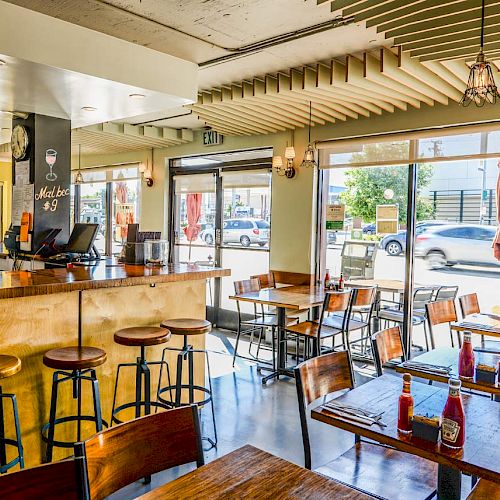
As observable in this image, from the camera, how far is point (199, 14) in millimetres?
3330

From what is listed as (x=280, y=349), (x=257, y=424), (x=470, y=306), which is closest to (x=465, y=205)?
(x=470, y=306)

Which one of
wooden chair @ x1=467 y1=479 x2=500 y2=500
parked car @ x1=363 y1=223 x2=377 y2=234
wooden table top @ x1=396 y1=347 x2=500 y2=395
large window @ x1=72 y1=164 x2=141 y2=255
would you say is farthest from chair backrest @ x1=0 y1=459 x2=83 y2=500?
large window @ x1=72 y1=164 x2=141 y2=255

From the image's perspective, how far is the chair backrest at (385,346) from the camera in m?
2.72

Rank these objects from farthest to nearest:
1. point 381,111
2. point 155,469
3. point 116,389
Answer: point 381,111 → point 116,389 → point 155,469

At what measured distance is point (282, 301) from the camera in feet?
15.2

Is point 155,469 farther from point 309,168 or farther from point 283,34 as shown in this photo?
point 309,168

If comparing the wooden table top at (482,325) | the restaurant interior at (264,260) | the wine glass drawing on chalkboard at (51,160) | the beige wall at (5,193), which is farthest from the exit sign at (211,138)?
the beige wall at (5,193)

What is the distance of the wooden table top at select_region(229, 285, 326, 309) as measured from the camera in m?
4.57

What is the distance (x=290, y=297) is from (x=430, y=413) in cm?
291

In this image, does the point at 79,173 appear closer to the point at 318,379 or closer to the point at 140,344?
the point at 140,344

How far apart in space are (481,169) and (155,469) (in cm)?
436

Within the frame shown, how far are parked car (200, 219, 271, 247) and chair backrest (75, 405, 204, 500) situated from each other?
4969mm

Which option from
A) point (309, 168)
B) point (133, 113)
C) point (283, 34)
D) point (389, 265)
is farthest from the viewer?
point (309, 168)

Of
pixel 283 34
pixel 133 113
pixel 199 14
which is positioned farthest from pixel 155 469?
pixel 133 113
